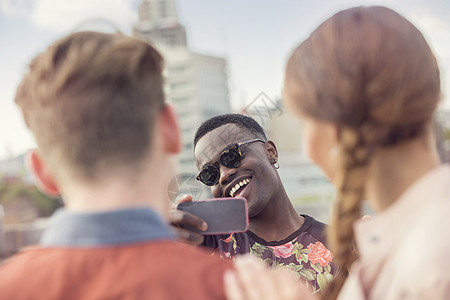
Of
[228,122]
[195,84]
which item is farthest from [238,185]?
[195,84]

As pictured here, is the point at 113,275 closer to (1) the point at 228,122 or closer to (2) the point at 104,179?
(2) the point at 104,179

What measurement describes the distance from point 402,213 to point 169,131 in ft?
2.14

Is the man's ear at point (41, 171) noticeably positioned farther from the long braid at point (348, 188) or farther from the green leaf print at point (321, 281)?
the green leaf print at point (321, 281)

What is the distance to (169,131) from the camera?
3.73 ft

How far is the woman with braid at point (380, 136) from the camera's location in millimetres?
1071

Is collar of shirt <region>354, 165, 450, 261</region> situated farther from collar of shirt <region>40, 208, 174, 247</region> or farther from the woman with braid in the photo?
collar of shirt <region>40, 208, 174, 247</region>

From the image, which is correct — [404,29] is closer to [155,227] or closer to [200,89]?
[155,227]

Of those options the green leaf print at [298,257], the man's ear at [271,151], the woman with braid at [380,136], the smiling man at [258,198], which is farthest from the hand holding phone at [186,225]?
the man's ear at [271,151]

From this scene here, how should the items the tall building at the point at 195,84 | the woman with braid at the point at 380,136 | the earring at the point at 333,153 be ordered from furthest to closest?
the tall building at the point at 195,84, the earring at the point at 333,153, the woman with braid at the point at 380,136

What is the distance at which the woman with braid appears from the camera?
1.07 metres

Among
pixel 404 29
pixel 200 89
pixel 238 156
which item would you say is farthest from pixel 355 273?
pixel 200 89

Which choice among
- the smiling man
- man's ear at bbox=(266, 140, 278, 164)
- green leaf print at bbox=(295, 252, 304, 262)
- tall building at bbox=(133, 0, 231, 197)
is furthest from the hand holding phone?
tall building at bbox=(133, 0, 231, 197)

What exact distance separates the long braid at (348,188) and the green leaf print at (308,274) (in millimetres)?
748

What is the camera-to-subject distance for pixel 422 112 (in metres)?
1.12
